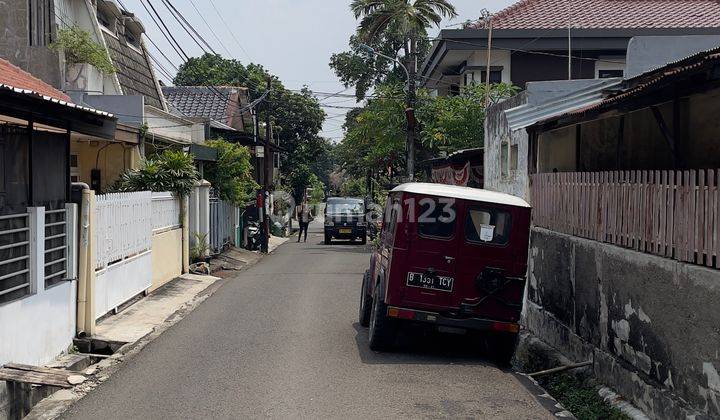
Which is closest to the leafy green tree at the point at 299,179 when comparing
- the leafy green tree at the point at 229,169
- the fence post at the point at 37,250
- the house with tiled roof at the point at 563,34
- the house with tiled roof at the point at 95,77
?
the house with tiled roof at the point at 563,34

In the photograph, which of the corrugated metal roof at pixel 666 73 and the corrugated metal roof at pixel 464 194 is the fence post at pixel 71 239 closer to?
the corrugated metal roof at pixel 464 194

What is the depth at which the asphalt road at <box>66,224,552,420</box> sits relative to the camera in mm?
8148

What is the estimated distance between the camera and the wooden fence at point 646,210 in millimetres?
7031

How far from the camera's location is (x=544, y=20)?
31.7 meters

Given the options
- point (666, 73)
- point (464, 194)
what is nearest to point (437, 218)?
point (464, 194)

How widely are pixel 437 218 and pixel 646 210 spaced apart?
3.01 meters

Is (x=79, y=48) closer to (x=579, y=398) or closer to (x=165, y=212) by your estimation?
(x=165, y=212)

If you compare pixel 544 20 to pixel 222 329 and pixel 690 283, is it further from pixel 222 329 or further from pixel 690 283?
pixel 690 283

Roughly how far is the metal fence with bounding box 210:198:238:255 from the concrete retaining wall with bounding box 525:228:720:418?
1576 centimetres

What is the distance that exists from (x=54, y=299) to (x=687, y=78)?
7995 mm

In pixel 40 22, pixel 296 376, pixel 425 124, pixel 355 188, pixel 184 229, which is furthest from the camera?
pixel 355 188

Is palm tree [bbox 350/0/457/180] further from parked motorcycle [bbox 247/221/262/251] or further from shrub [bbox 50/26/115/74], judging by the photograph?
shrub [bbox 50/26/115/74]

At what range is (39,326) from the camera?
9727mm

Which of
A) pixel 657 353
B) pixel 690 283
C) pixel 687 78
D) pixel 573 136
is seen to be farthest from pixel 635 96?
pixel 573 136
